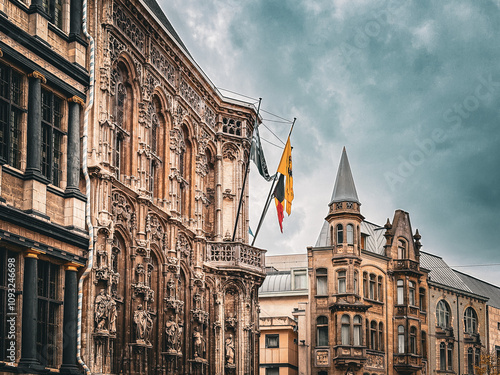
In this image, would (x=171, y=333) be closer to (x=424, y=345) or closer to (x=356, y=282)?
(x=356, y=282)

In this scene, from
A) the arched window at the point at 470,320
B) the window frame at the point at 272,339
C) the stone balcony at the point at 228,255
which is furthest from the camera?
the arched window at the point at 470,320

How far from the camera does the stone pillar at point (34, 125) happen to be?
81.5 feet

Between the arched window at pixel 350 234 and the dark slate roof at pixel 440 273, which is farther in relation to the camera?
the dark slate roof at pixel 440 273

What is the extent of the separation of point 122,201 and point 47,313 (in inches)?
283

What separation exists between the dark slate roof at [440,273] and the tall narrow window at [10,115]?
50.8 meters

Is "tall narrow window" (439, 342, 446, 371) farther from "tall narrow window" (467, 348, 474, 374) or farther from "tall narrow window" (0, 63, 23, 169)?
"tall narrow window" (0, 63, 23, 169)

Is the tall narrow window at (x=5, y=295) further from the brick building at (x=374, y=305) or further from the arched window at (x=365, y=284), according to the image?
the arched window at (x=365, y=284)

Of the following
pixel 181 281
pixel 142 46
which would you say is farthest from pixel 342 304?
pixel 142 46

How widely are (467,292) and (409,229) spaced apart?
8.00 metres

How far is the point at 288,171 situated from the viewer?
143 feet

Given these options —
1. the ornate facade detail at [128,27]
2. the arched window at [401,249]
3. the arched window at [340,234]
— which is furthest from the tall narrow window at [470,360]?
the ornate facade detail at [128,27]

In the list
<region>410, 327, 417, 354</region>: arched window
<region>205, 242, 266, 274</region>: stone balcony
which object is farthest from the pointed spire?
<region>205, 242, 266, 274</region>: stone balcony

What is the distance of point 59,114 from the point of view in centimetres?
2703

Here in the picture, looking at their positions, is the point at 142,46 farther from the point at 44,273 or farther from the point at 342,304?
the point at 342,304
